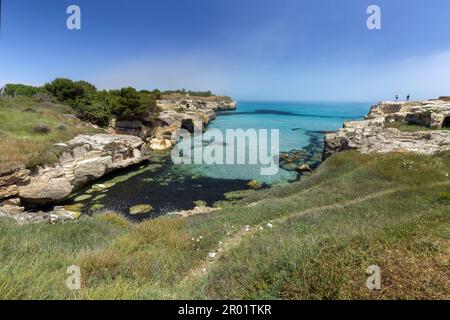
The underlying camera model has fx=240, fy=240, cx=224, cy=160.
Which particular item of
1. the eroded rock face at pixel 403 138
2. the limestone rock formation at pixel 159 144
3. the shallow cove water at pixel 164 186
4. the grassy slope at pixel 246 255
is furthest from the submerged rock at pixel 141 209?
the limestone rock formation at pixel 159 144

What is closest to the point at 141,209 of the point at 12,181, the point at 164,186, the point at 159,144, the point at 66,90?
the point at 164,186

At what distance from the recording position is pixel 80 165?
82.0 feet

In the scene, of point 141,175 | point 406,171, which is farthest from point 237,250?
point 141,175

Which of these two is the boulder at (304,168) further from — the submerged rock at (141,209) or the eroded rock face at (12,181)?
the eroded rock face at (12,181)

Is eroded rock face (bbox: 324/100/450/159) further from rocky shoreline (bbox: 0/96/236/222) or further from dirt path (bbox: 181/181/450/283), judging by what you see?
rocky shoreline (bbox: 0/96/236/222)

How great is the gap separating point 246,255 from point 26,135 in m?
30.1

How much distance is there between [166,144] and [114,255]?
37.7 m

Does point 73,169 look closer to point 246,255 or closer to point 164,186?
point 164,186

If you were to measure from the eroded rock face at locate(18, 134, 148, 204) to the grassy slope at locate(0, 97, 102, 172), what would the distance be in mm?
1371

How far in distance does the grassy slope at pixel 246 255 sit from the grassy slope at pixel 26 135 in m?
13.6

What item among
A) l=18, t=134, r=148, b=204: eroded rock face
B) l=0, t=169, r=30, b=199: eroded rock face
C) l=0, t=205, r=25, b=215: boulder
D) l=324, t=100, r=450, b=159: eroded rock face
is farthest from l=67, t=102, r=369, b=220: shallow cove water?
l=324, t=100, r=450, b=159: eroded rock face

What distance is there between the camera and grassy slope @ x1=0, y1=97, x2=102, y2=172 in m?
20.8

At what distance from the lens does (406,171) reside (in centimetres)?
1738

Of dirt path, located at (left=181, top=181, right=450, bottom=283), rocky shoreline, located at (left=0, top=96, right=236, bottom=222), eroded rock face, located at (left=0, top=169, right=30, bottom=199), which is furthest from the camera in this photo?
eroded rock face, located at (left=0, top=169, right=30, bottom=199)
